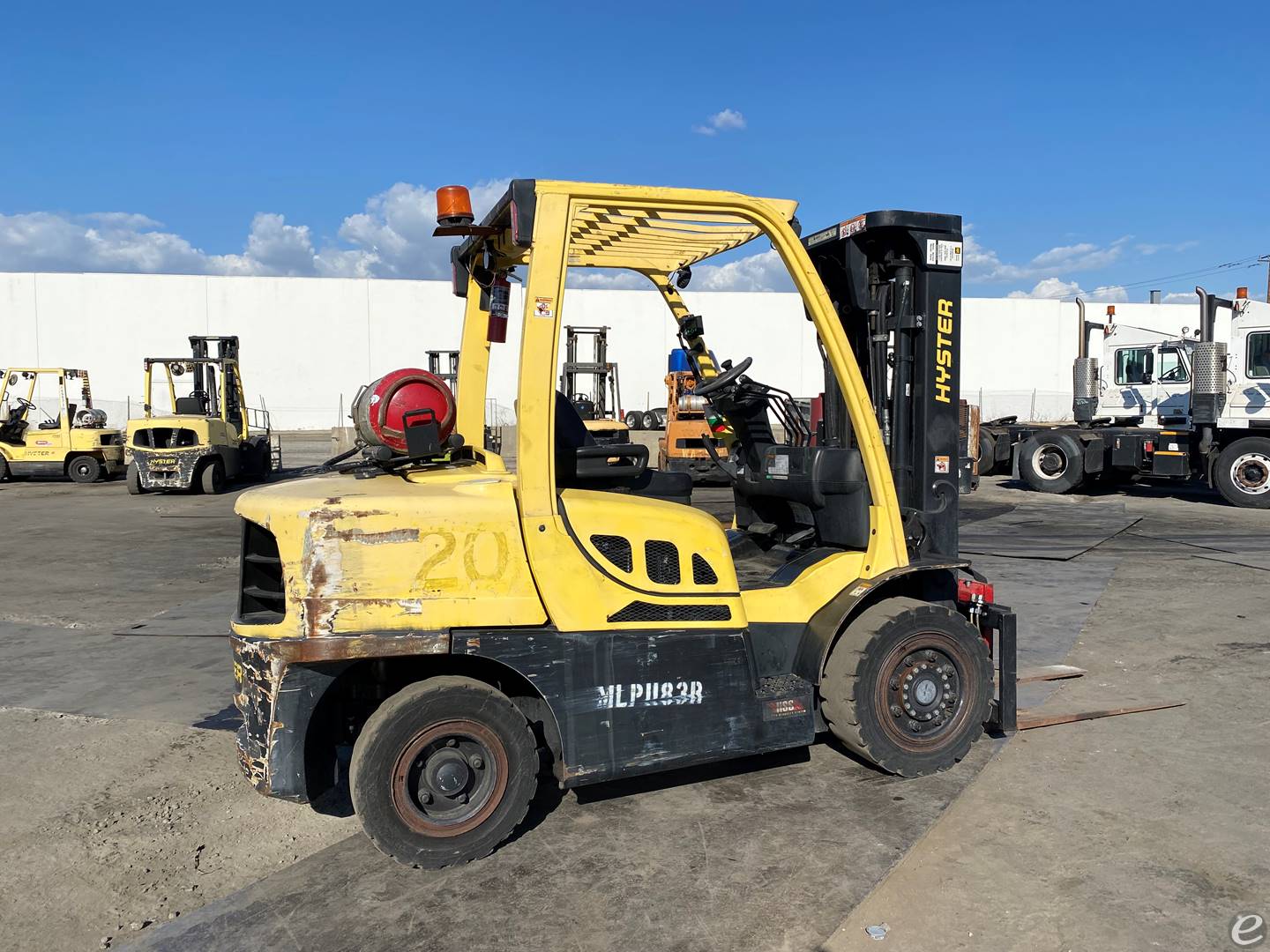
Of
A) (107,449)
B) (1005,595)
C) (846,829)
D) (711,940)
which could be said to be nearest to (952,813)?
(846,829)

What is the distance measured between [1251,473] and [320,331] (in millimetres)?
35784

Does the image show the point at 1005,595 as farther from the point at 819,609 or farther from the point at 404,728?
the point at 404,728

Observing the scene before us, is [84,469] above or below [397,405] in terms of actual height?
below

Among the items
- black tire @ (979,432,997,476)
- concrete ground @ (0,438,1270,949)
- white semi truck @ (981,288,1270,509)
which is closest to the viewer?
concrete ground @ (0,438,1270,949)

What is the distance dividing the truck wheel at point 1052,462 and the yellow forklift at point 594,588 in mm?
14332

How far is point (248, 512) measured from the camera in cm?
378

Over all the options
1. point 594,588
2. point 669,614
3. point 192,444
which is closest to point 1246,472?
point 669,614

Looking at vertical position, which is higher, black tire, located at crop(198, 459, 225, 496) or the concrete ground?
black tire, located at crop(198, 459, 225, 496)

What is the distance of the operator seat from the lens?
421 centimetres

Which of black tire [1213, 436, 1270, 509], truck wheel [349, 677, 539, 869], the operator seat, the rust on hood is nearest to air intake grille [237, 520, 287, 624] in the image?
the rust on hood

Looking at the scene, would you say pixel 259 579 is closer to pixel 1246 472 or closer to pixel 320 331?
pixel 1246 472

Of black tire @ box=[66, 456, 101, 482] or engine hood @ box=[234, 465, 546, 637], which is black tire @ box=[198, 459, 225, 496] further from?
engine hood @ box=[234, 465, 546, 637]

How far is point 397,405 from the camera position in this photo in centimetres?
416
